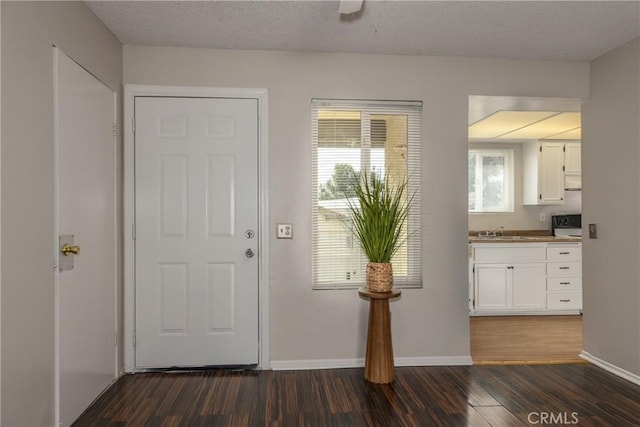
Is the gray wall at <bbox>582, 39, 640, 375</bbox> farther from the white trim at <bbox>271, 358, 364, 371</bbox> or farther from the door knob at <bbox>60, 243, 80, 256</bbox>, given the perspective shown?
the door knob at <bbox>60, 243, 80, 256</bbox>

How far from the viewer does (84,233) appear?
2393 millimetres

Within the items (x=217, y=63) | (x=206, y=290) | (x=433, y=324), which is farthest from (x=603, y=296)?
(x=217, y=63)

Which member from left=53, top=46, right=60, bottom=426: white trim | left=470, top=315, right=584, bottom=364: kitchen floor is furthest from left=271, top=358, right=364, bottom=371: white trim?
left=53, top=46, right=60, bottom=426: white trim

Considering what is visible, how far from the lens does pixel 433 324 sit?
3197 mm

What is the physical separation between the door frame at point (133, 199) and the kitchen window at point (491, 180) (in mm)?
3583

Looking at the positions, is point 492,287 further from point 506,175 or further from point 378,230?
point 378,230

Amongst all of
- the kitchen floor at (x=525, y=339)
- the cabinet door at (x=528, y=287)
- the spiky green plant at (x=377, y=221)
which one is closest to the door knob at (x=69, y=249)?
the spiky green plant at (x=377, y=221)

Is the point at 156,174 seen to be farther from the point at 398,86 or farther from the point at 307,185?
the point at 398,86

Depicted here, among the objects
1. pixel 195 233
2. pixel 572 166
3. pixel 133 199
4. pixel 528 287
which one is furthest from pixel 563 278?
pixel 133 199

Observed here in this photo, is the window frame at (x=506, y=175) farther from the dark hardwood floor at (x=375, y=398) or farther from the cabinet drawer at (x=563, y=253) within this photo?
the dark hardwood floor at (x=375, y=398)

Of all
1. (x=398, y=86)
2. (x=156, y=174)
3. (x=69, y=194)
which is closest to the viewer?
(x=69, y=194)

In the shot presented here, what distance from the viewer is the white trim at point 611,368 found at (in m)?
2.83

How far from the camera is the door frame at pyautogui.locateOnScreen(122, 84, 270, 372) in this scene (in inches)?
117

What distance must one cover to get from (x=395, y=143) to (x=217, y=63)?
1.53m
